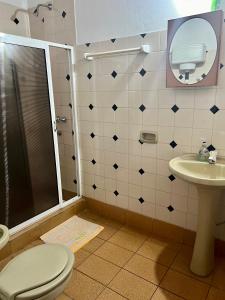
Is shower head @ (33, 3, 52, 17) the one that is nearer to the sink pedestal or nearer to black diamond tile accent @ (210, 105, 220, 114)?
black diamond tile accent @ (210, 105, 220, 114)

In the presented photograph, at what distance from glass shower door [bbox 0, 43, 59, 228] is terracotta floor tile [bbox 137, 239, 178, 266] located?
1014 mm

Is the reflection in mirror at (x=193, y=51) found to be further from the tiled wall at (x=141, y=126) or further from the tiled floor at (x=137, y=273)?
the tiled floor at (x=137, y=273)

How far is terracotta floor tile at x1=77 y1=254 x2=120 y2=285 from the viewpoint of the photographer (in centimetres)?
167

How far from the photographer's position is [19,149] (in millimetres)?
1947

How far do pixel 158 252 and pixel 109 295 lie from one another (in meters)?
0.57

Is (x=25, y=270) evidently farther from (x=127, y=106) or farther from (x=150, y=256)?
(x=127, y=106)

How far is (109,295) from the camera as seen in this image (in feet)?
4.98

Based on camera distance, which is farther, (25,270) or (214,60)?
(214,60)

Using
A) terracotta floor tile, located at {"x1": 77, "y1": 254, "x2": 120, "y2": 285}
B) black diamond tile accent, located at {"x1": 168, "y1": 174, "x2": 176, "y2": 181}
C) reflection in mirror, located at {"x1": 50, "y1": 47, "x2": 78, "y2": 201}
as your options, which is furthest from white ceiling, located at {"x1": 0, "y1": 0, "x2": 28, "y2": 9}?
terracotta floor tile, located at {"x1": 77, "y1": 254, "x2": 120, "y2": 285}

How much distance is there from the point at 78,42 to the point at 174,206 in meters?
1.76

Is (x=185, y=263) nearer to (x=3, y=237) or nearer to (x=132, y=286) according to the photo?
(x=132, y=286)

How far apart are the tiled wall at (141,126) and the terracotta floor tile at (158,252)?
0.74 feet

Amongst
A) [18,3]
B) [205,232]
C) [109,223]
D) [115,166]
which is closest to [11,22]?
[18,3]

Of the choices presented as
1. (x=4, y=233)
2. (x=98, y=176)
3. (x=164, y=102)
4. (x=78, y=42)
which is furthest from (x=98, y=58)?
(x=4, y=233)
